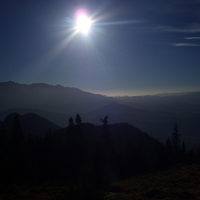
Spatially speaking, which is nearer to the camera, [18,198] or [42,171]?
[18,198]

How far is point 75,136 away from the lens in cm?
3544

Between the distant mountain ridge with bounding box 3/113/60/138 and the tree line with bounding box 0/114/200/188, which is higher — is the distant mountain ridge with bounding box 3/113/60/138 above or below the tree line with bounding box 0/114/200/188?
above

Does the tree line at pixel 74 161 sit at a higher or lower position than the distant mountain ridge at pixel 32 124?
lower

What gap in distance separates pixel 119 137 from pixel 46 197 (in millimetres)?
61682

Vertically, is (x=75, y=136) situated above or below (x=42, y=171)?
above

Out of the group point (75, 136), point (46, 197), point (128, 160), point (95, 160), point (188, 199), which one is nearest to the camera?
point (188, 199)

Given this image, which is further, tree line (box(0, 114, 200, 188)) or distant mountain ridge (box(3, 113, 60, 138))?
distant mountain ridge (box(3, 113, 60, 138))

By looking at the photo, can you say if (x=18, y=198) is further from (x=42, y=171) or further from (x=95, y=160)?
(x=42, y=171)

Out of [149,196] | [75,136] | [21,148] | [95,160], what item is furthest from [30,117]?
[149,196]

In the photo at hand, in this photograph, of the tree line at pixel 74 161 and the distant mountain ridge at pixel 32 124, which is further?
the distant mountain ridge at pixel 32 124

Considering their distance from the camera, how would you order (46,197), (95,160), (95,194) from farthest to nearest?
1. (95,160)
2. (46,197)
3. (95,194)

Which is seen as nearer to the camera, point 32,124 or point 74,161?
point 74,161

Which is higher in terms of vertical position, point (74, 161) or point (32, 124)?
point (32, 124)

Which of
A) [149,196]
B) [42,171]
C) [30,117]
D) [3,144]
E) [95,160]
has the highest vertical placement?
[30,117]
